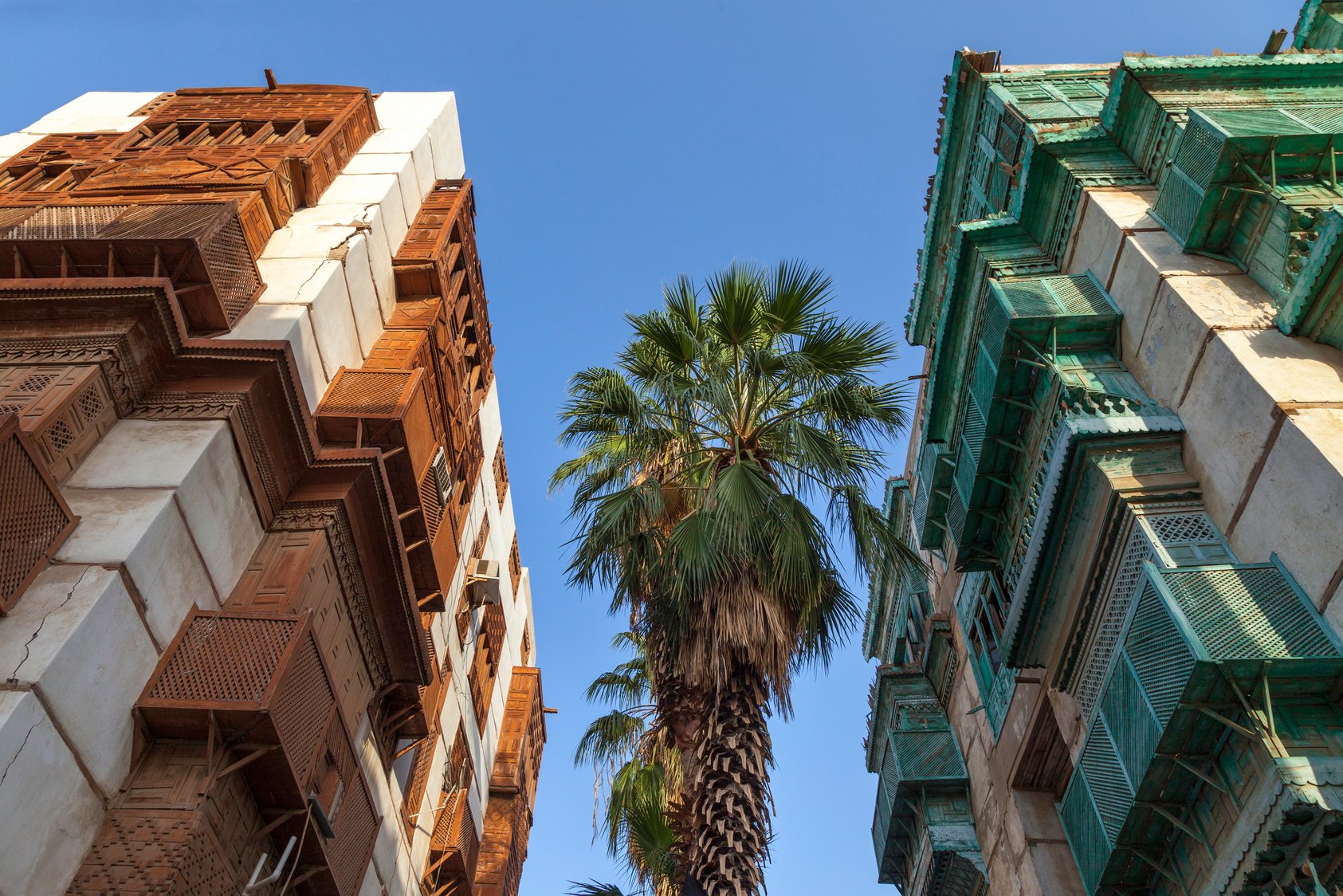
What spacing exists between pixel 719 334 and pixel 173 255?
20.9ft

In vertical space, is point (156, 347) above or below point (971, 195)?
below

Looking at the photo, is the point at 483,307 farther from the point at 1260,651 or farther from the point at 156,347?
the point at 1260,651

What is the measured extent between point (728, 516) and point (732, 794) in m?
2.80

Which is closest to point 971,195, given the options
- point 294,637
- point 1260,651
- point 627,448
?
point 627,448

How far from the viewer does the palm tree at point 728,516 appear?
8688 mm

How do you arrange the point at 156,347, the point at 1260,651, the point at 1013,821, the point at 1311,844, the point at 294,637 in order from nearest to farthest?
the point at 1311,844, the point at 1260,651, the point at 294,637, the point at 156,347, the point at 1013,821

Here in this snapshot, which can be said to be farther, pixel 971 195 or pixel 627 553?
pixel 971 195

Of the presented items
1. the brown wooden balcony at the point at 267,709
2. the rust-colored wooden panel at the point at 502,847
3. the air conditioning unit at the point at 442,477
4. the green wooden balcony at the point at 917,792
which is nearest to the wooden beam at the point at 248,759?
the brown wooden balcony at the point at 267,709

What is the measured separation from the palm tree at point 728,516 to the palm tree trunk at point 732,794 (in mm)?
15

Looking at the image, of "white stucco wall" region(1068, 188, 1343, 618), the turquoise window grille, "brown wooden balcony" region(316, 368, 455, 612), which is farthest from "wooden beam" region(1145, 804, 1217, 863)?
"brown wooden balcony" region(316, 368, 455, 612)

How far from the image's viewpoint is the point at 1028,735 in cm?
1216

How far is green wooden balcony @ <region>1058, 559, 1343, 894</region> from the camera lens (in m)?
7.04

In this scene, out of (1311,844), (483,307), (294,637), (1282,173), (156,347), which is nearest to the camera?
(1311,844)

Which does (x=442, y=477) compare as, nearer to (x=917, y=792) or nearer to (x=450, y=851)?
(x=450, y=851)
